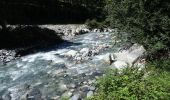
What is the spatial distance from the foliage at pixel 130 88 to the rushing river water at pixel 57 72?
3.72 meters

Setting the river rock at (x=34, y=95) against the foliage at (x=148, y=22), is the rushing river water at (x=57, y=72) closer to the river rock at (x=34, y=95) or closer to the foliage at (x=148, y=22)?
the river rock at (x=34, y=95)

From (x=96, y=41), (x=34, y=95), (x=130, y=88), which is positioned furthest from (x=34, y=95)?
(x=96, y=41)

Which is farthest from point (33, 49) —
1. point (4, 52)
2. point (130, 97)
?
point (130, 97)

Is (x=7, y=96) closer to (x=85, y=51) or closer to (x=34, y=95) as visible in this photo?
(x=34, y=95)

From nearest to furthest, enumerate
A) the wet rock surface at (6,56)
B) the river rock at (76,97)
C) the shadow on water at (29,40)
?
the river rock at (76,97)
the wet rock surface at (6,56)
the shadow on water at (29,40)

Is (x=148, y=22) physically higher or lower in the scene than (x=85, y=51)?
higher

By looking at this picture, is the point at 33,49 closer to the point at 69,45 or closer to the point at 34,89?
the point at 69,45

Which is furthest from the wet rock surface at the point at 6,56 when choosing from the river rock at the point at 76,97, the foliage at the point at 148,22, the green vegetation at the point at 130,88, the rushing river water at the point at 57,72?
the green vegetation at the point at 130,88

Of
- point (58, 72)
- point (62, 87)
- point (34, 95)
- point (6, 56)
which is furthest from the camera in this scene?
point (6, 56)

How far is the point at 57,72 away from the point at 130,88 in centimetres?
886

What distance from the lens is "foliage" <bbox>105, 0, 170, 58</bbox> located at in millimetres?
14820

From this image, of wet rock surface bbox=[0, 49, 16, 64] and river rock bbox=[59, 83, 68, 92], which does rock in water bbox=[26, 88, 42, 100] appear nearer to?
river rock bbox=[59, 83, 68, 92]

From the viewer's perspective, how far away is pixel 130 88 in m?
8.93

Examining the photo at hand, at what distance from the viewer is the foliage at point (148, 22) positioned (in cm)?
1482
